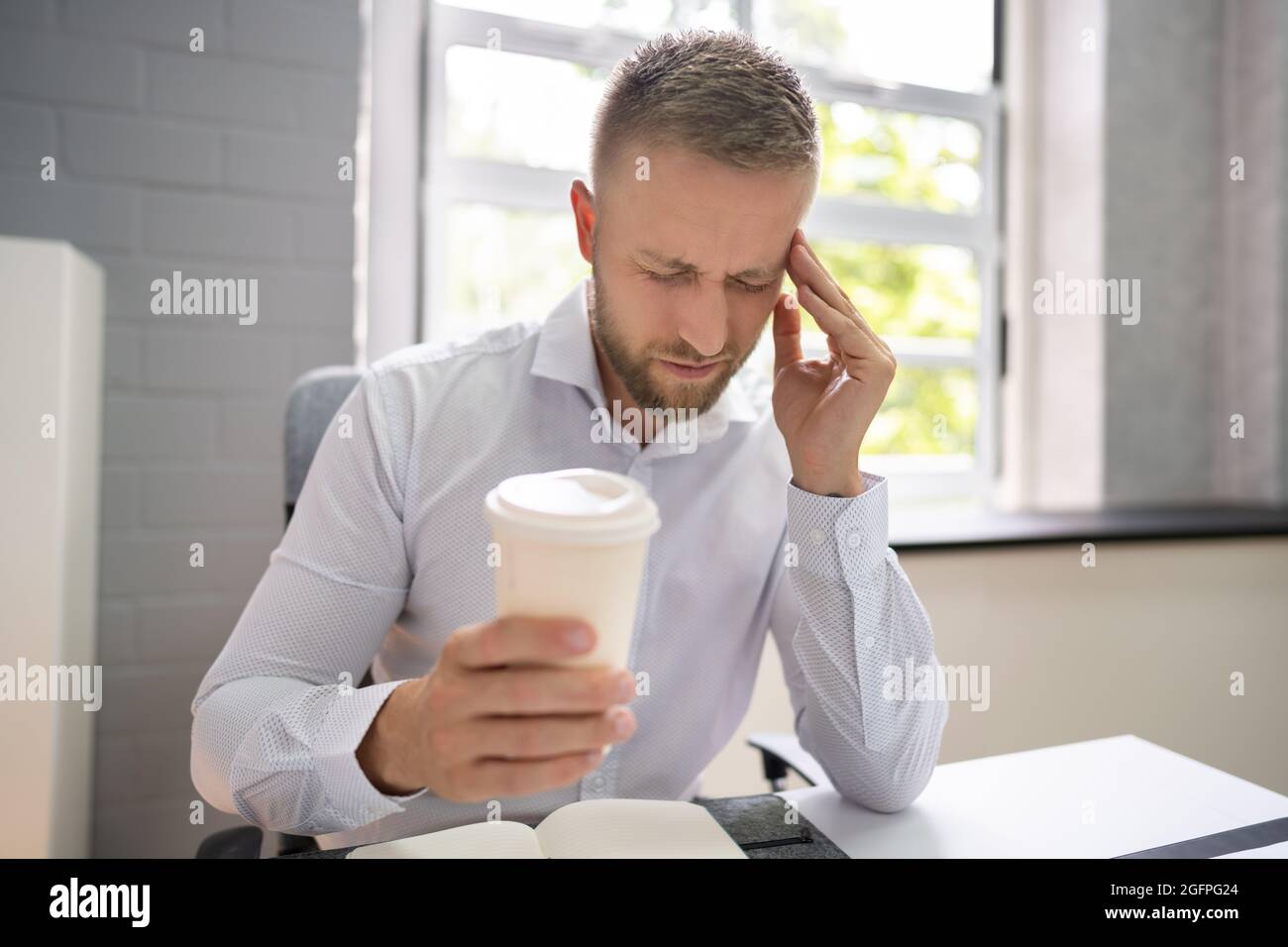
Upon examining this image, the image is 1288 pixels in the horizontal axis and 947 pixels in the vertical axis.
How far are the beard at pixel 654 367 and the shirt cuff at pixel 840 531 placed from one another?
175mm

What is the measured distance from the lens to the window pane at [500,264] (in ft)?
6.77

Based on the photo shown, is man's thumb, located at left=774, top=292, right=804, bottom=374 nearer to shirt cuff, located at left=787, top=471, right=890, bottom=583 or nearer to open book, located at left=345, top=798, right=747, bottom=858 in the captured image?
shirt cuff, located at left=787, top=471, right=890, bottom=583

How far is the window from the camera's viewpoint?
203cm

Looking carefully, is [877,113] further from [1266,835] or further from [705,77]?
[1266,835]

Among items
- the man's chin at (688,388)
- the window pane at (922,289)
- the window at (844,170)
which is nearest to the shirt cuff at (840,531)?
the man's chin at (688,388)

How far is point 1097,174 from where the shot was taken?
2449 millimetres

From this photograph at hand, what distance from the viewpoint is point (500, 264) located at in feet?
6.93

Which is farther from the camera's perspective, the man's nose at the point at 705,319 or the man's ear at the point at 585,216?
the man's ear at the point at 585,216

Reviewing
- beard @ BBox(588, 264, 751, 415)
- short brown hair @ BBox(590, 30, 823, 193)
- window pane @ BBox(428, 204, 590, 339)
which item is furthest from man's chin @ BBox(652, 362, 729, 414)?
window pane @ BBox(428, 204, 590, 339)

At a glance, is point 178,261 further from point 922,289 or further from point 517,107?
point 922,289

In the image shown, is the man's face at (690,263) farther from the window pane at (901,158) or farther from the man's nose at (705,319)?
the window pane at (901,158)

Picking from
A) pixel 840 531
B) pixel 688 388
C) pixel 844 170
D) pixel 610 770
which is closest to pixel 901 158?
pixel 844 170
